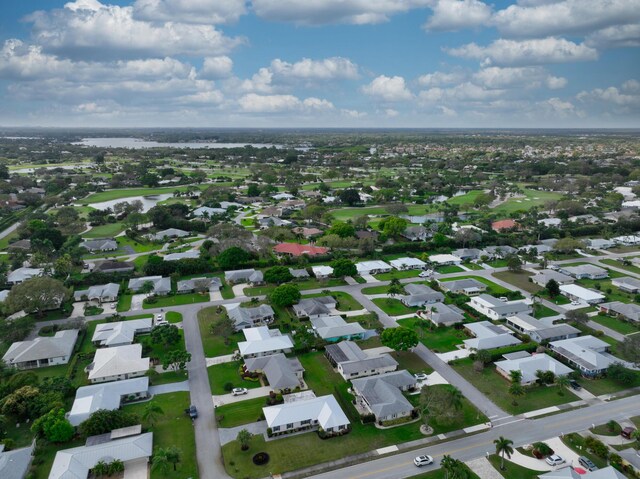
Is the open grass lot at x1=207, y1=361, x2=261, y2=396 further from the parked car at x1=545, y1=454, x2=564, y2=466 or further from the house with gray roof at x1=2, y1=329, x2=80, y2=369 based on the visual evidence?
the parked car at x1=545, y1=454, x2=564, y2=466

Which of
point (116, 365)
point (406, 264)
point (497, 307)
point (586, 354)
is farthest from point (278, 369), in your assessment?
point (406, 264)

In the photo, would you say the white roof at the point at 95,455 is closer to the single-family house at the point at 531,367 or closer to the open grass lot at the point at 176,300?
the open grass lot at the point at 176,300

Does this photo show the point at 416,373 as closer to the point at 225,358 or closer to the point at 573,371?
the point at 573,371

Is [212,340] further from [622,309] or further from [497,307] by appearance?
[622,309]

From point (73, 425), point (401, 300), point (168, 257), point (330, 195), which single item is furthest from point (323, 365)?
point (330, 195)

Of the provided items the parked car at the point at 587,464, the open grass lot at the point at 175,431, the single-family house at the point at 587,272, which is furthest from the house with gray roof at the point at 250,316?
the single-family house at the point at 587,272

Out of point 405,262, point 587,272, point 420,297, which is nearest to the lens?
point 420,297
